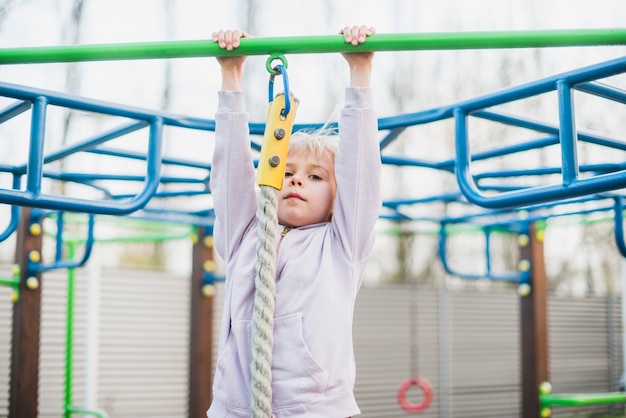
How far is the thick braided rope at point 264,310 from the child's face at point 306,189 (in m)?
0.26

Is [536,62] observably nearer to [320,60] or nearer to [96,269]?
[320,60]

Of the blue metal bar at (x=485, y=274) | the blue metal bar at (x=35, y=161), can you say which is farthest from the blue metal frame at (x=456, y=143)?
the blue metal bar at (x=485, y=274)

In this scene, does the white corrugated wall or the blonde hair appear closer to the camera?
the blonde hair

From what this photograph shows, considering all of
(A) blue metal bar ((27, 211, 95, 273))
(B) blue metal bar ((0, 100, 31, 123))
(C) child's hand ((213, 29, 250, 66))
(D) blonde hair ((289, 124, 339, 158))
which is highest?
(C) child's hand ((213, 29, 250, 66))

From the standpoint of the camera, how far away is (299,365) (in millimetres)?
1651

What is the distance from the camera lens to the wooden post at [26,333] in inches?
144

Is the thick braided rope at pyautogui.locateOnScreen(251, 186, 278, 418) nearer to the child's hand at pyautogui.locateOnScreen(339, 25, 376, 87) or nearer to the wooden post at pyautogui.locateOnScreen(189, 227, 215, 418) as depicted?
the child's hand at pyautogui.locateOnScreen(339, 25, 376, 87)

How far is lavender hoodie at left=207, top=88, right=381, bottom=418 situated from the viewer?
5.45 ft

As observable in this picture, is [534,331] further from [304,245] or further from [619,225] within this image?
[304,245]

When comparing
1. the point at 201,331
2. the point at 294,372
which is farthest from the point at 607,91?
the point at 201,331

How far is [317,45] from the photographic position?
158 cm

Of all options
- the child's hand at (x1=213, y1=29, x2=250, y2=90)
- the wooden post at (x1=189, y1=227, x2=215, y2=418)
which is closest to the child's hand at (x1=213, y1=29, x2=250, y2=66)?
the child's hand at (x1=213, y1=29, x2=250, y2=90)

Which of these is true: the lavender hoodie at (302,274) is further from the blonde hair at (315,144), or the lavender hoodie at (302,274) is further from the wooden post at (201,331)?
the wooden post at (201,331)

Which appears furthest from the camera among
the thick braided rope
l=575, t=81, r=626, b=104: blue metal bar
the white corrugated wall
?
the white corrugated wall
